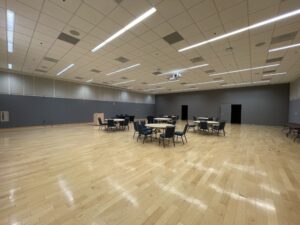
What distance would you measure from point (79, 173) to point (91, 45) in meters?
4.40

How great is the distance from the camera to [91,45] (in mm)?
5344

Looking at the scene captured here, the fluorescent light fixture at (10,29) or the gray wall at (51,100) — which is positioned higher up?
the fluorescent light fixture at (10,29)

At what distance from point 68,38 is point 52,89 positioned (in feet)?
27.0

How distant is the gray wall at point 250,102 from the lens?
12.6 metres

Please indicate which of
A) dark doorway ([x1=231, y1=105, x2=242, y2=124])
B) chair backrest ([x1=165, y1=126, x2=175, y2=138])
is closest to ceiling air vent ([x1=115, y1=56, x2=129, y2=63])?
chair backrest ([x1=165, y1=126, x2=175, y2=138])

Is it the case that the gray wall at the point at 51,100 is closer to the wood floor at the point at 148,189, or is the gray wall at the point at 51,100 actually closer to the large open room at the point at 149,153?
the large open room at the point at 149,153

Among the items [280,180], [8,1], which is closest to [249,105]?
[280,180]

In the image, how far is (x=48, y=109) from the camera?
11.1m

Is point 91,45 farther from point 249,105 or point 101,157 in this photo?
point 249,105

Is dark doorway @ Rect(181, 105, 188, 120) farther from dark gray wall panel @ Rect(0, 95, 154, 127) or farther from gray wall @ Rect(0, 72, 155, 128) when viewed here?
dark gray wall panel @ Rect(0, 95, 154, 127)

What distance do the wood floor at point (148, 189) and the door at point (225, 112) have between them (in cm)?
1152

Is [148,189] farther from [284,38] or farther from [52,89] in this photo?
[52,89]

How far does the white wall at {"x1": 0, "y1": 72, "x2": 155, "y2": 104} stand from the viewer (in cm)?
950

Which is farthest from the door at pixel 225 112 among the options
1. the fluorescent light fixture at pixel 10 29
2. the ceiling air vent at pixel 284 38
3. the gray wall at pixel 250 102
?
the fluorescent light fixture at pixel 10 29
